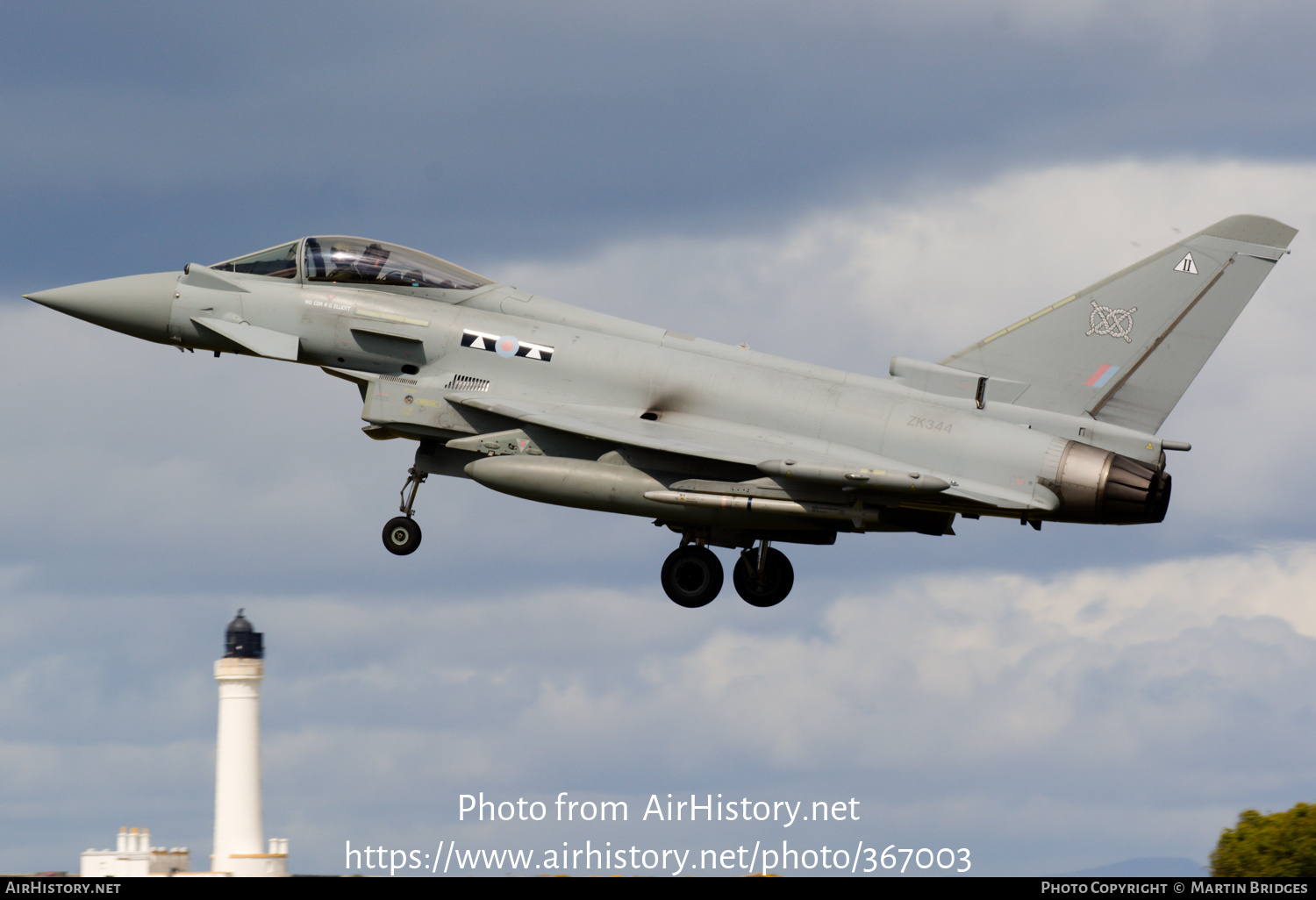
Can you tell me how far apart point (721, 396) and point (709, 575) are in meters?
2.56

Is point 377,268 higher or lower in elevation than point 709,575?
higher

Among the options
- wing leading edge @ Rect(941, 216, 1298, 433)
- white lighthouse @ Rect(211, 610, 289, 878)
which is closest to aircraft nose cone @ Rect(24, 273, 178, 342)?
wing leading edge @ Rect(941, 216, 1298, 433)

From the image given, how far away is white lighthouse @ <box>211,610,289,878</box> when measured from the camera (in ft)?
169

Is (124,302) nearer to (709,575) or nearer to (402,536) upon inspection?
(402,536)

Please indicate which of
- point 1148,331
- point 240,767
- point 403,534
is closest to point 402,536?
point 403,534

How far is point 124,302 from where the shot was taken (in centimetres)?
2230

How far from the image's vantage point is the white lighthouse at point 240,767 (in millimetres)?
51656

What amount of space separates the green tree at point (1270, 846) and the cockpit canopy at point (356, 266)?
22.9 m

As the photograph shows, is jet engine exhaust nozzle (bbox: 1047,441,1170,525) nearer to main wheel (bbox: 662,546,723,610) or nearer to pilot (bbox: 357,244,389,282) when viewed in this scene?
main wheel (bbox: 662,546,723,610)

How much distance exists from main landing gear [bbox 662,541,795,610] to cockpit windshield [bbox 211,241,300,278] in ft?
22.3

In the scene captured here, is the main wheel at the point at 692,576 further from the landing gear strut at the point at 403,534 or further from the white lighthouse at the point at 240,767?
the white lighthouse at the point at 240,767

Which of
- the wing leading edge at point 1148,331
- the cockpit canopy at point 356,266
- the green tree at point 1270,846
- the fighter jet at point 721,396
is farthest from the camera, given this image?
the green tree at point 1270,846

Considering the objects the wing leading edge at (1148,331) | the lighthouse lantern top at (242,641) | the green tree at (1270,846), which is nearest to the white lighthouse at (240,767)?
the lighthouse lantern top at (242,641)

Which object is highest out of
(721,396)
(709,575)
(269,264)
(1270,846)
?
(269,264)
